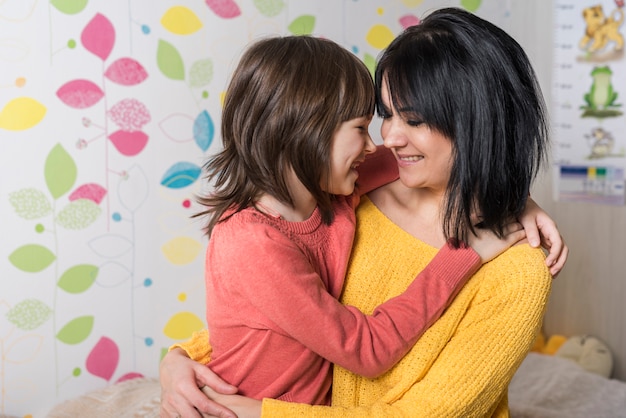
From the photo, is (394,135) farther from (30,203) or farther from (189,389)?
(30,203)

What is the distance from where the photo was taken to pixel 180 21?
2480 mm

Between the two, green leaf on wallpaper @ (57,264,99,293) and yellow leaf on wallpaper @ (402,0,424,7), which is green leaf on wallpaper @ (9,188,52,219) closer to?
green leaf on wallpaper @ (57,264,99,293)

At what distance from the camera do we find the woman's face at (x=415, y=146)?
138cm

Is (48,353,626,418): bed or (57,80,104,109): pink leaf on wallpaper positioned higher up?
(57,80,104,109): pink leaf on wallpaper

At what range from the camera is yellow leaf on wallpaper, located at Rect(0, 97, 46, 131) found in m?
2.25

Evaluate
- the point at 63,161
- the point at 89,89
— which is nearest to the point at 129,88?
the point at 89,89

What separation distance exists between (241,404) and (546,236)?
0.72 m

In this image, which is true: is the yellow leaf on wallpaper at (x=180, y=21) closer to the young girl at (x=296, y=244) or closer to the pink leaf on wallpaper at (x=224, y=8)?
the pink leaf on wallpaper at (x=224, y=8)

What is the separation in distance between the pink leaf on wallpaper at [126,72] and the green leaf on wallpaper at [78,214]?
42 centimetres

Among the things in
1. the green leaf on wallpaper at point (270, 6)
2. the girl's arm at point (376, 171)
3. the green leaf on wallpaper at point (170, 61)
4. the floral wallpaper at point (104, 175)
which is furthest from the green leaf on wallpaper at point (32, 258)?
the girl's arm at point (376, 171)

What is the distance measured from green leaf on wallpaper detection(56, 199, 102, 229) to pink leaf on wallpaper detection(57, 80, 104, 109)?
1.05ft

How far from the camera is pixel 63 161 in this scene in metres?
2.35

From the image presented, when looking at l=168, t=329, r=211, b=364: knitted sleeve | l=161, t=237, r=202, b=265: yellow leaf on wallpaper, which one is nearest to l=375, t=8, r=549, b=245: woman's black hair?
l=168, t=329, r=211, b=364: knitted sleeve

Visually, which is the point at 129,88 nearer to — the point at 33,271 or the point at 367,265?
the point at 33,271
